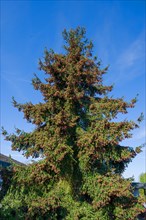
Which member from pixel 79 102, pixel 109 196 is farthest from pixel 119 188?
pixel 79 102

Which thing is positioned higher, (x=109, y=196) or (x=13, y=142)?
(x=13, y=142)

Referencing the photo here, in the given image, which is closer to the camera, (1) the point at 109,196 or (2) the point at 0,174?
(1) the point at 109,196

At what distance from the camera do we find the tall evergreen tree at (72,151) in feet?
42.4

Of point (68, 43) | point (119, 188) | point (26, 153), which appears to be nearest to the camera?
point (119, 188)

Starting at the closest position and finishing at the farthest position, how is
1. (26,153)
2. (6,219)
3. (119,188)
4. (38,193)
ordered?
(119,188)
(6,219)
(38,193)
(26,153)

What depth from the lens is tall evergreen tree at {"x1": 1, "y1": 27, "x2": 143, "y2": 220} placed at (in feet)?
42.4

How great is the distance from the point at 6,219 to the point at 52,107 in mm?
6947

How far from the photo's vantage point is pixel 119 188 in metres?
12.3

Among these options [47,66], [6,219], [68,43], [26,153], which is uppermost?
[68,43]

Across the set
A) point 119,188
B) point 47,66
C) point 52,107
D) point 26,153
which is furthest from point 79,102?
point 119,188

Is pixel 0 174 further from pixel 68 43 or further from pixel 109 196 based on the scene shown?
pixel 68 43

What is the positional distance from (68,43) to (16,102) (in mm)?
6078

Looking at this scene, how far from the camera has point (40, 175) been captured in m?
14.0

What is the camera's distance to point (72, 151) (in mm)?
13781
